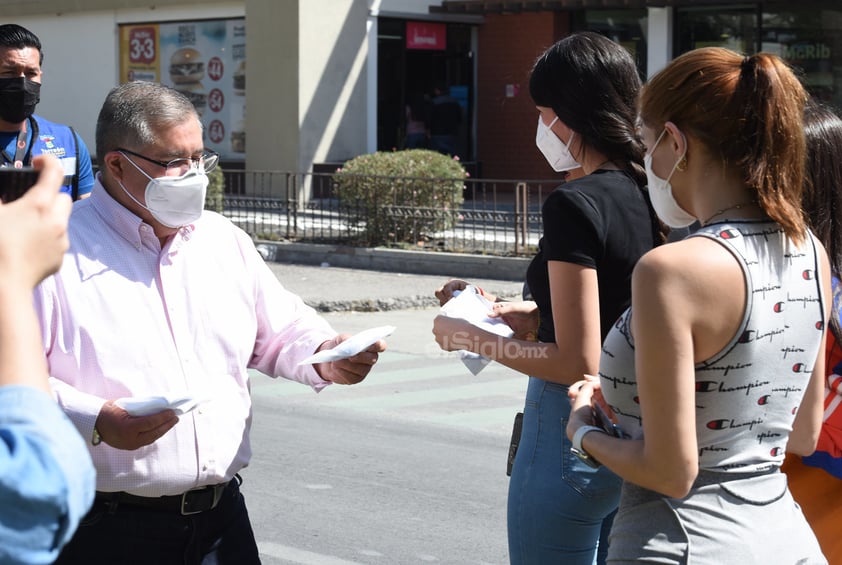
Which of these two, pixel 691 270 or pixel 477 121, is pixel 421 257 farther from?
pixel 691 270

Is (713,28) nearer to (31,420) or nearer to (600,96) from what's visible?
(600,96)

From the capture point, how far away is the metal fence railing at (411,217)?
14.9 metres

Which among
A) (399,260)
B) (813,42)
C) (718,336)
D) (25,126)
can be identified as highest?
(813,42)

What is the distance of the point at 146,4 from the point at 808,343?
2315 centimetres

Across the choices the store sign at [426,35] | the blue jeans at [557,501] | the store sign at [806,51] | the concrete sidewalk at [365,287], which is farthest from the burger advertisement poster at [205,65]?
the blue jeans at [557,501]

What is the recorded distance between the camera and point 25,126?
5.70 metres

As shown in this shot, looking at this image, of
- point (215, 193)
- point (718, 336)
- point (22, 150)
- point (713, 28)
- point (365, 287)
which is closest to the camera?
point (718, 336)

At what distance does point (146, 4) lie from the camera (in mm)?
23984

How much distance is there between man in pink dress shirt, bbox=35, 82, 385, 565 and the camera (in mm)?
2920

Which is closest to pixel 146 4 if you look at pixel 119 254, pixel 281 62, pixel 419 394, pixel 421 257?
pixel 281 62

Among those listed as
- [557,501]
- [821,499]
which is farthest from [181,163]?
[821,499]

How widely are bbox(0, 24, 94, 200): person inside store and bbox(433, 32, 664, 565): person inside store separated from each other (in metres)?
2.85

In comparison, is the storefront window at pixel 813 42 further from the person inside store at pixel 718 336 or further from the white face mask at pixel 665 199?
the person inside store at pixel 718 336

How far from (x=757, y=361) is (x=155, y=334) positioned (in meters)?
1.49
